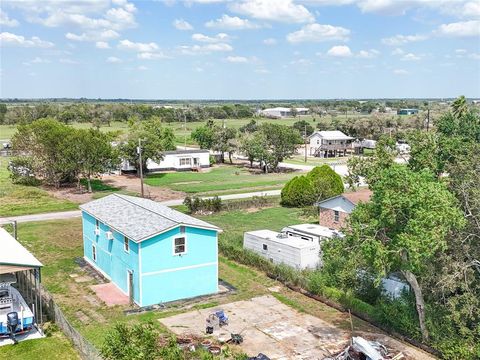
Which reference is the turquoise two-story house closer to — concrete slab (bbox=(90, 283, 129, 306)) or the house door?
the house door

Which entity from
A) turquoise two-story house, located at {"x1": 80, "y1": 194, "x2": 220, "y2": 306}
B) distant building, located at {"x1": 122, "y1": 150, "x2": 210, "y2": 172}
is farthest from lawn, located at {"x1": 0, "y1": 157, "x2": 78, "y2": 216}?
turquoise two-story house, located at {"x1": 80, "y1": 194, "x2": 220, "y2": 306}

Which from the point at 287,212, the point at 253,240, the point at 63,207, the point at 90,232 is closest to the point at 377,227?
the point at 253,240

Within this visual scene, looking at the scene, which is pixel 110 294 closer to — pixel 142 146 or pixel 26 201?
pixel 26 201

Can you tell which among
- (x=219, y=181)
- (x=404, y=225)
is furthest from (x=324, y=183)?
(x=404, y=225)

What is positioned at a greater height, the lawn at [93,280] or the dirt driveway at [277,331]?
the dirt driveway at [277,331]

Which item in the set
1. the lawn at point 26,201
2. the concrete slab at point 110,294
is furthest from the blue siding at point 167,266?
the lawn at point 26,201

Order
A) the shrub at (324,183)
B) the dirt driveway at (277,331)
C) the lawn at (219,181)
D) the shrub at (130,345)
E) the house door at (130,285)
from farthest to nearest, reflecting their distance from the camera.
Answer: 1. the lawn at (219,181)
2. the shrub at (324,183)
3. the house door at (130,285)
4. the dirt driveway at (277,331)
5. the shrub at (130,345)

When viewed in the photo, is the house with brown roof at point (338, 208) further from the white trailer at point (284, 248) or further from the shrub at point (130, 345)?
the shrub at point (130, 345)

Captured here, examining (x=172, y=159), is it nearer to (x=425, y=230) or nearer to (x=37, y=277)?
(x=37, y=277)

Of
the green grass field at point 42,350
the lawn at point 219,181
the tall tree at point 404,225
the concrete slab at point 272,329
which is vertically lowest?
the lawn at point 219,181
